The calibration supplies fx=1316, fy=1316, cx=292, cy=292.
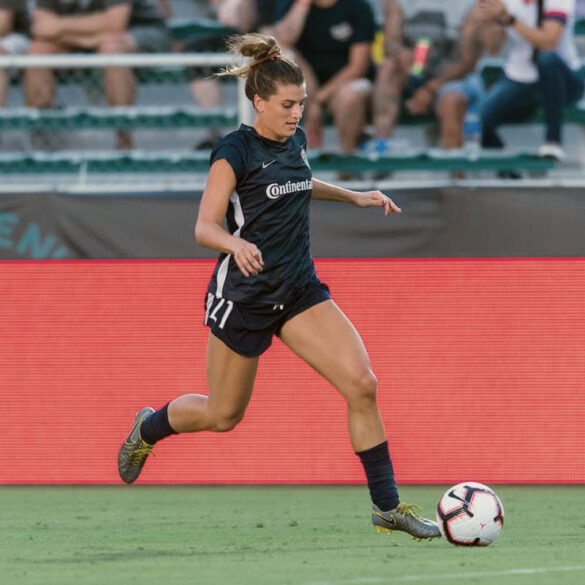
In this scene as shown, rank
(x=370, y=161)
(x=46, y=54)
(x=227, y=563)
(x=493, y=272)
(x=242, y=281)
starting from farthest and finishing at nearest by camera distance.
A: (x=46, y=54), (x=370, y=161), (x=493, y=272), (x=242, y=281), (x=227, y=563)

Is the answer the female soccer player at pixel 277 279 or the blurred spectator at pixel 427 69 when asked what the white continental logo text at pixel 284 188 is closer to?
the female soccer player at pixel 277 279

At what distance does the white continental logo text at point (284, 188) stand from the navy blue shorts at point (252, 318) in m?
0.41

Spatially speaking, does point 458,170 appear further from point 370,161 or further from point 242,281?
point 242,281

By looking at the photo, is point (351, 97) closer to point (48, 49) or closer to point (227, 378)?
point (48, 49)

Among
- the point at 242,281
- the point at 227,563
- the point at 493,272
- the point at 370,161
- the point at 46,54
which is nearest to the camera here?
the point at 227,563

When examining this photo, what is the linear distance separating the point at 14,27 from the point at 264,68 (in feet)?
18.1

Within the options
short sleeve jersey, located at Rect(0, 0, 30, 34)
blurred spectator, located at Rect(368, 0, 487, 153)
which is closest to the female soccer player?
blurred spectator, located at Rect(368, 0, 487, 153)

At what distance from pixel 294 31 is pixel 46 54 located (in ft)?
6.47

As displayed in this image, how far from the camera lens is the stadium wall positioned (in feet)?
25.7

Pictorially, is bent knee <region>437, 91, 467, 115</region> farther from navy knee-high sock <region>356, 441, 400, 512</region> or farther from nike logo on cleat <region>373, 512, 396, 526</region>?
nike logo on cleat <region>373, 512, 396, 526</region>

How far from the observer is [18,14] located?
10.5 m

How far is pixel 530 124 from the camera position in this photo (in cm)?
991

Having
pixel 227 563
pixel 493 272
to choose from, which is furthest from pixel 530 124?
pixel 227 563

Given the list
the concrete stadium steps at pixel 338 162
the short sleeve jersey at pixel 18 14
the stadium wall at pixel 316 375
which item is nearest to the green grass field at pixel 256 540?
the stadium wall at pixel 316 375
